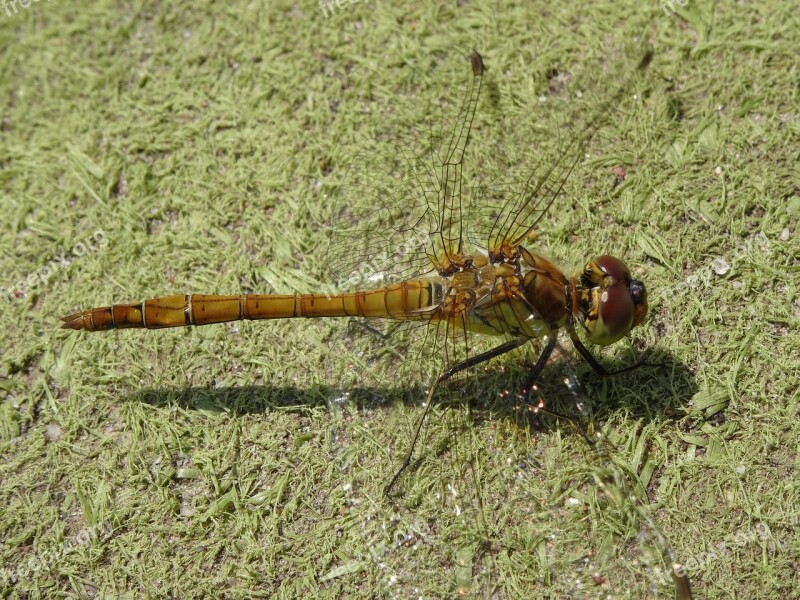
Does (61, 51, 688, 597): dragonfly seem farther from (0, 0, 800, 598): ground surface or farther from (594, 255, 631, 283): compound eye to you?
(0, 0, 800, 598): ground surface

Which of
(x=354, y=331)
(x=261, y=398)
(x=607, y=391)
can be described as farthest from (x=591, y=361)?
(x=261, y=398)

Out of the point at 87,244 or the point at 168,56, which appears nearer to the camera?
the point at 87,244

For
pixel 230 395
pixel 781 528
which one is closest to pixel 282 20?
pixel 230 395

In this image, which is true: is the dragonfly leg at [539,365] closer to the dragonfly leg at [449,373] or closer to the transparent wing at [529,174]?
the dragonfly leg at [449,373]

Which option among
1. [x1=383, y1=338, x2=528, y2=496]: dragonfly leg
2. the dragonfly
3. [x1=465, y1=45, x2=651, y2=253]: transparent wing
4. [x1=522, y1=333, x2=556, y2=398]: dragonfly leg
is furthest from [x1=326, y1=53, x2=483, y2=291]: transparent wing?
[x1=522, y1=333, x2=556, y2=398]: dragonfly leg

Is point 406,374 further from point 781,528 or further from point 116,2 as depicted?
point 116,2

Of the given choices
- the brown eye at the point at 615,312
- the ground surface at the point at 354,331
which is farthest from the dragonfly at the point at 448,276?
the ground surface at the point at 354,331

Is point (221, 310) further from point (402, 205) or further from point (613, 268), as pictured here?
point (613, 268)

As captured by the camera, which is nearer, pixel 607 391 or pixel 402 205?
pixel 607 391
